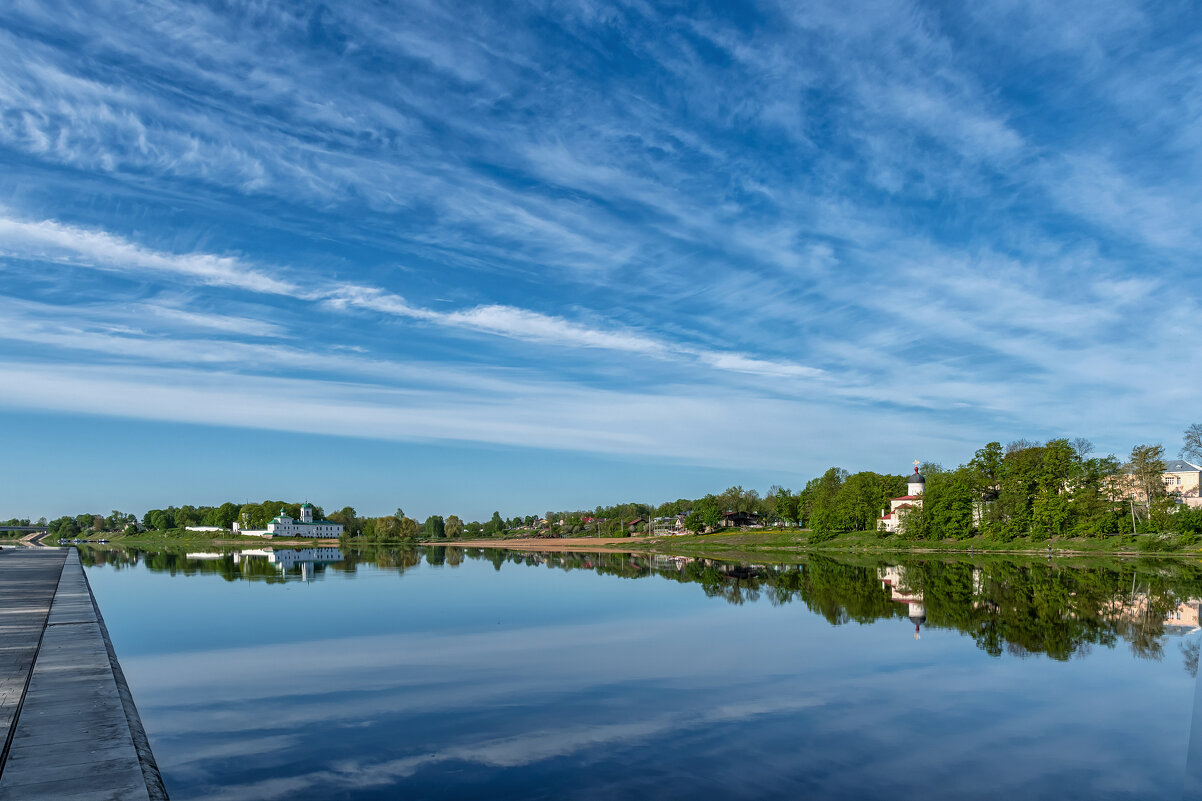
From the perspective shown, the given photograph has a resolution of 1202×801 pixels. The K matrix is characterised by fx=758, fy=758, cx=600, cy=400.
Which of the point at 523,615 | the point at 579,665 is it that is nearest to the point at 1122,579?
the point at 523,615

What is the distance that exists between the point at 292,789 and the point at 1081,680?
584 inches

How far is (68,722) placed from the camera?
33.4ft

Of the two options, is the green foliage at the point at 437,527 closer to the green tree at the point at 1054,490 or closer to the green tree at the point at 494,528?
the green tree at the point at 494,528

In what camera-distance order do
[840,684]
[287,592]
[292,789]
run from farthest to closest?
[287,592], [840,684], [292,789]

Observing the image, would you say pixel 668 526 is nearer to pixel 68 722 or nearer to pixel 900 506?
pixel 900 506

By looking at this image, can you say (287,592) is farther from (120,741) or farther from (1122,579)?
(1122,579)

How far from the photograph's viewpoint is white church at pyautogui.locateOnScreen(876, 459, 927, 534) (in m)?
95.2

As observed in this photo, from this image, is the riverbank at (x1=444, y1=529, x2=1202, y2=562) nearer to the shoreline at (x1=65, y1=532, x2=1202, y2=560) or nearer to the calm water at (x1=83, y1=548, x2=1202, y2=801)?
the shoreline at (x1=65, y1=532, x2=1202, y2=560)

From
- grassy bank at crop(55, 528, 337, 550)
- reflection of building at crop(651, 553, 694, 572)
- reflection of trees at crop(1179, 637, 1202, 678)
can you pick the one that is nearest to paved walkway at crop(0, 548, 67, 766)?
reflection of trees at crop(1179, 637, 1202, 678)

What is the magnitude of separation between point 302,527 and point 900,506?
140868 millimetres

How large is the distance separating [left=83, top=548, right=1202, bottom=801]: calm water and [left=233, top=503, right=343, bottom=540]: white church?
161m

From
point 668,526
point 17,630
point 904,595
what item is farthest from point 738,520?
point 17,630

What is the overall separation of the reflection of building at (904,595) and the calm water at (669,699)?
341mm

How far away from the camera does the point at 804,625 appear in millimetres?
23766
